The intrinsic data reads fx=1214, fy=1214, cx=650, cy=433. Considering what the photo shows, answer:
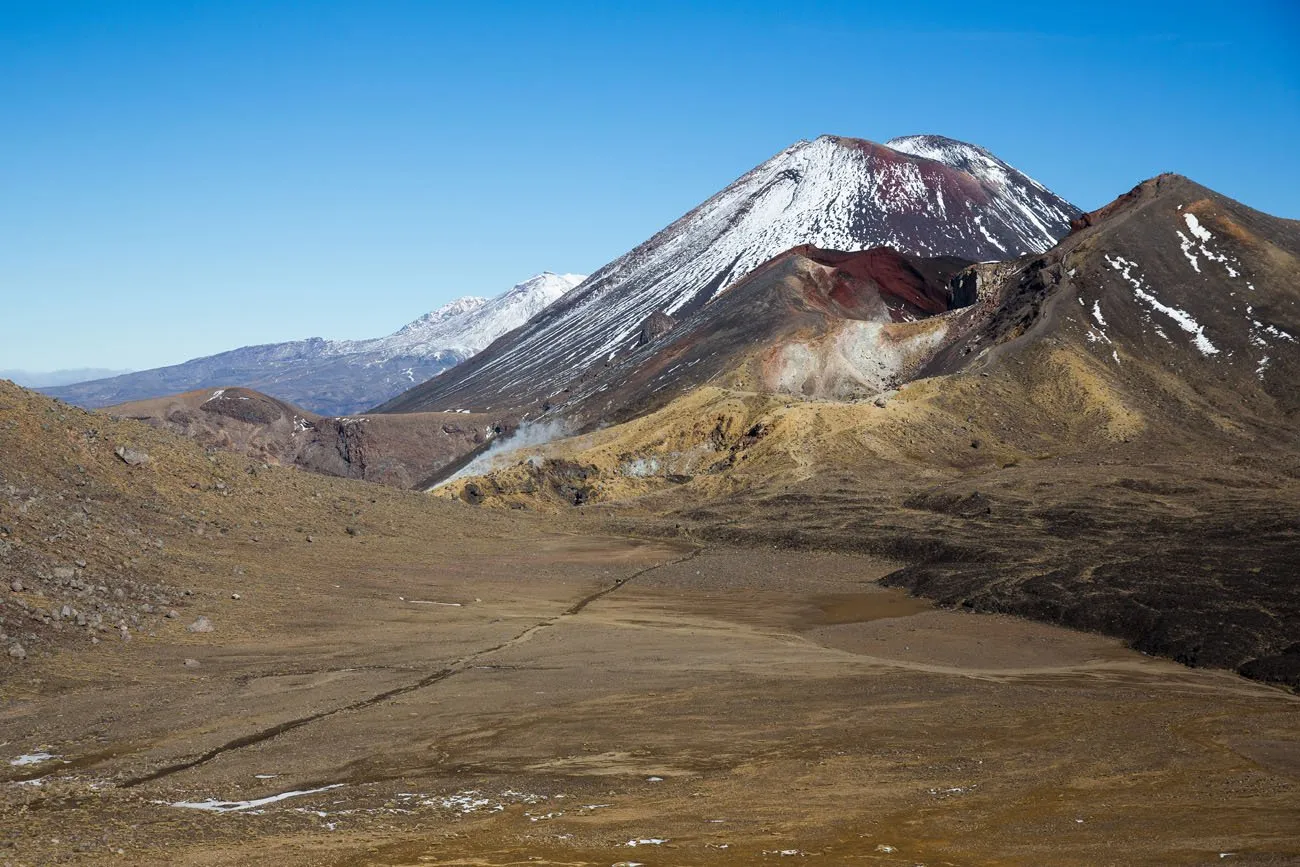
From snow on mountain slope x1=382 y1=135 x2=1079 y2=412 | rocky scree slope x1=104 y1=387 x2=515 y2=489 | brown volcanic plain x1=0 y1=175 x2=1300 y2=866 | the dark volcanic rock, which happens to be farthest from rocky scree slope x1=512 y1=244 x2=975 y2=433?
snow on mountain slope x1=382 y1=135 x2=1079 y2=412

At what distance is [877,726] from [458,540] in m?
31.3

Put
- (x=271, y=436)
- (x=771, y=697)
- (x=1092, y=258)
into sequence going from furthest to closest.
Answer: (x=271, y=436)
(x=1092, y=258)
(x=771, y=697)

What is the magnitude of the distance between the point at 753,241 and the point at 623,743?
15454cm

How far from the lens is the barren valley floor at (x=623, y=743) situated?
568 inches

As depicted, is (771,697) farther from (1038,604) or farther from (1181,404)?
(1181,404)

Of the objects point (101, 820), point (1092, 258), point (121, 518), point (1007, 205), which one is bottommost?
point (101, 820)

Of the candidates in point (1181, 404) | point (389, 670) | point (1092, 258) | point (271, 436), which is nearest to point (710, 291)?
point (271, 436)

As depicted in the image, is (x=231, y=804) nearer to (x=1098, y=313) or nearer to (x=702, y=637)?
(x=702, y=637)

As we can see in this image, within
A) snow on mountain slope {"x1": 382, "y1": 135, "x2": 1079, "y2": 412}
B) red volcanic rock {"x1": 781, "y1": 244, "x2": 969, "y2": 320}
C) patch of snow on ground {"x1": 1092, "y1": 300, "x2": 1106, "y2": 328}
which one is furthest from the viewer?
snow on mountain slope {"x1": 382, "y1": 135, "x2": 1079, "y2": 412}

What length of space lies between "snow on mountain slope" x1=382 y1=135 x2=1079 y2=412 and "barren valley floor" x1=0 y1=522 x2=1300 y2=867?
112318 mm

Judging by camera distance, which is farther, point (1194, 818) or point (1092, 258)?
point (1092, 258)

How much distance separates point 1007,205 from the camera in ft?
653

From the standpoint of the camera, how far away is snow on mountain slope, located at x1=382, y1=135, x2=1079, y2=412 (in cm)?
15600

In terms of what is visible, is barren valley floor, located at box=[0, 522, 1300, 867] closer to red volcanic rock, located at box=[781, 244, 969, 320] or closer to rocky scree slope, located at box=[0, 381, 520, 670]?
rocky scree slope, located at box=[0, 381, 520, 670]
